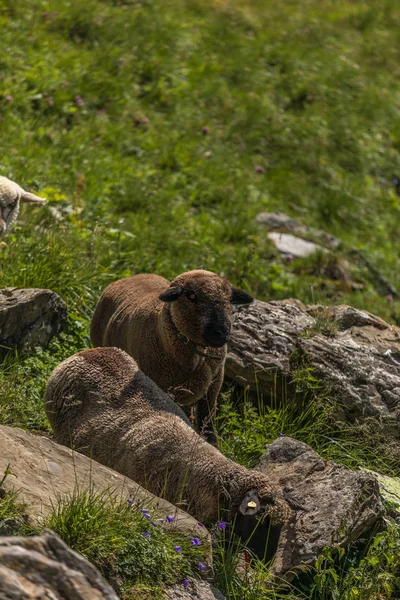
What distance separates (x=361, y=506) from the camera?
598cm

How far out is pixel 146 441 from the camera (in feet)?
19.1

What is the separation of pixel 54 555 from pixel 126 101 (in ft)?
37.4

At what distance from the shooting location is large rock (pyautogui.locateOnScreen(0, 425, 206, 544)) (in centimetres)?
507

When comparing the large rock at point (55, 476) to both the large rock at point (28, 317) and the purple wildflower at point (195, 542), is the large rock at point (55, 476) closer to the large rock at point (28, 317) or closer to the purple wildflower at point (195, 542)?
the purple wildflower at point (195, 542)

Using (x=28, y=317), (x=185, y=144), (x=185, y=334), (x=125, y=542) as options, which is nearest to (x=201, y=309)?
(x=185, y=334)

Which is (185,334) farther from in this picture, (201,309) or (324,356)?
(324,356)

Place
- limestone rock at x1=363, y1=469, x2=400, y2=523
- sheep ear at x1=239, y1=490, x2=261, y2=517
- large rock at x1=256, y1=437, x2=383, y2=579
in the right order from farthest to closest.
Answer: limestone rock at x1=363, y1=469, x2=400, y2=523, large rock at x1=256, y1=437, x2=383, y2=579, sheep ear at x1=239, y1=490, x2=261, y2=517

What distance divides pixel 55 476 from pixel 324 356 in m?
3.13

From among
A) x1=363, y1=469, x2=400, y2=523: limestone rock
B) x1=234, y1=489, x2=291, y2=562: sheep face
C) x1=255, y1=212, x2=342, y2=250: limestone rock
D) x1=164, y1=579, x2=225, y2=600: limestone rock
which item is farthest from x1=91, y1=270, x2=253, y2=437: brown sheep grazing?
x1=255, y1=212, x2=342, y2=250: limestone rock

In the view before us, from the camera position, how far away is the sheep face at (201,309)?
6.81 metres

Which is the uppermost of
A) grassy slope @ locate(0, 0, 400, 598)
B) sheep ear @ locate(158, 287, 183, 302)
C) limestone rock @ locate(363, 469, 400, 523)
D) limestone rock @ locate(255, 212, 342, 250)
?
sheep ear @ locate(158, 287, 183, 302)

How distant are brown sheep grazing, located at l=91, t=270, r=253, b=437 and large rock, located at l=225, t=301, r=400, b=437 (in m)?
0.51

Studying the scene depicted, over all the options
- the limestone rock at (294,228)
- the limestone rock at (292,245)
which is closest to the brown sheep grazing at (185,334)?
the limestone rock at (292,245)

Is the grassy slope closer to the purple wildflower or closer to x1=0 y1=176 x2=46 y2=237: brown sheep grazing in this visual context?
x1=0 y1=176 x2=46 y2=237: brown sheep grazing
